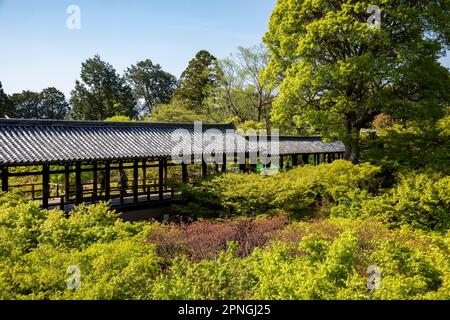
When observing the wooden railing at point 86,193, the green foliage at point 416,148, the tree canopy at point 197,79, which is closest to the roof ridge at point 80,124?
the wooden railing at point 86,193

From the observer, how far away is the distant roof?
13.2m

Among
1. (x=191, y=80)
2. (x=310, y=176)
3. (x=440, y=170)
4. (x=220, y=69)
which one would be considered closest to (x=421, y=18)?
(x=440, y=170)

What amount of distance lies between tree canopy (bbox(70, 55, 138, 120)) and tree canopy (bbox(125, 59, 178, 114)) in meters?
11.9

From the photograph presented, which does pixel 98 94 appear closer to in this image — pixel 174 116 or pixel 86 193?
pixel 174 116

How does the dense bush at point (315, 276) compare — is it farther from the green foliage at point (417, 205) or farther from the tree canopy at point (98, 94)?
the tree canopy at point (98, 94)

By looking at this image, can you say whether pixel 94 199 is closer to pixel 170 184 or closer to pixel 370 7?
A: pixel 170 184

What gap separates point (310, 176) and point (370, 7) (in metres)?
7.68

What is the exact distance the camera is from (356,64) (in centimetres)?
1522

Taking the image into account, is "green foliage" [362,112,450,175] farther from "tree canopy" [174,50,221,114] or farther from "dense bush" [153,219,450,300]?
"tree canopy" [174,50,221,114]

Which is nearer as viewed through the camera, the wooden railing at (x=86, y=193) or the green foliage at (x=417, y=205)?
the green foliage at (x=417, y=205)

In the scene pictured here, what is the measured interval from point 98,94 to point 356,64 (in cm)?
4156

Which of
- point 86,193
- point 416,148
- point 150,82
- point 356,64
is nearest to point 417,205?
point 416,148

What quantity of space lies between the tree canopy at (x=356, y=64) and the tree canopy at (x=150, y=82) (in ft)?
154

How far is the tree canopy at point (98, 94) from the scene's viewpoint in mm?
48438
